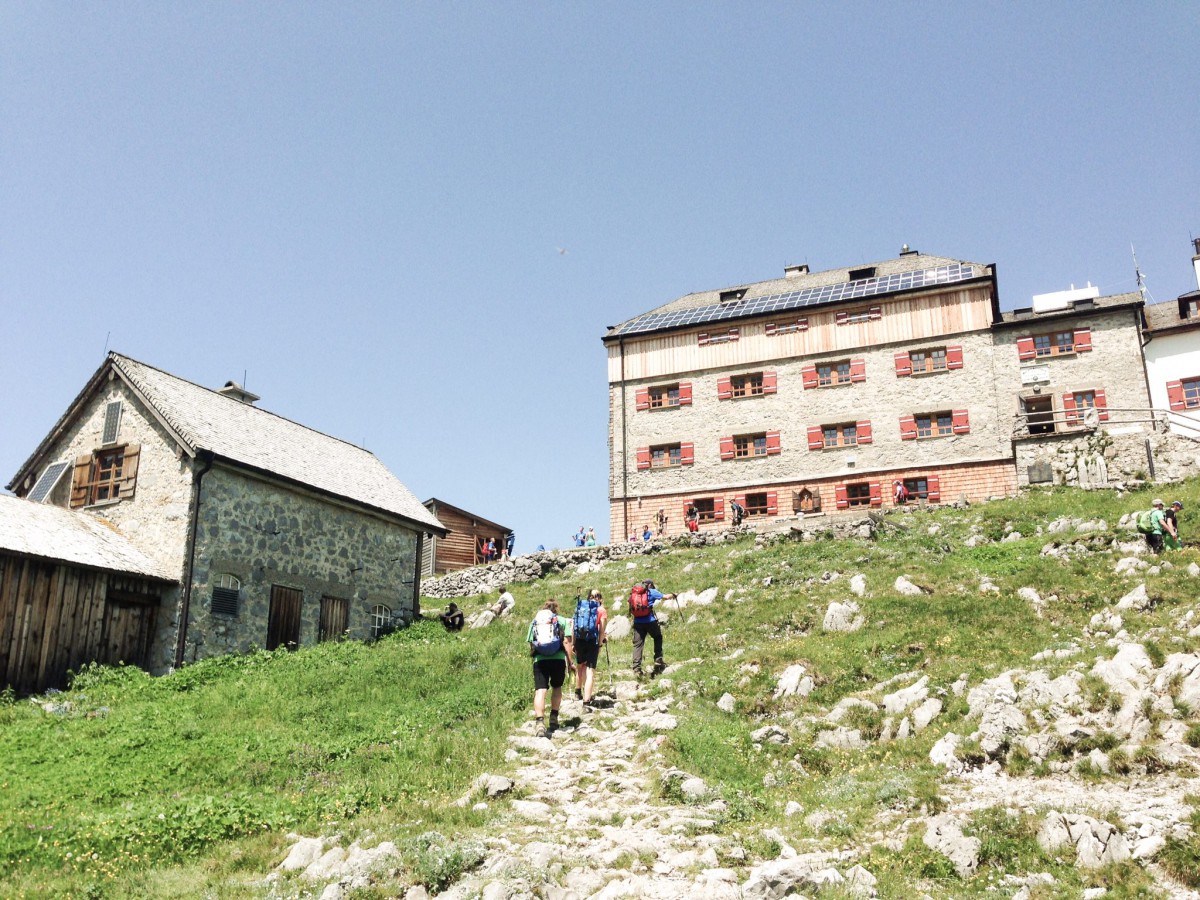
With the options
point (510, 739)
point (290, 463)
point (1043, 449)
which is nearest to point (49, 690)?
point (290, 463)

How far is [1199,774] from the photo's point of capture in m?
11.9

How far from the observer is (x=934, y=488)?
40719 mm

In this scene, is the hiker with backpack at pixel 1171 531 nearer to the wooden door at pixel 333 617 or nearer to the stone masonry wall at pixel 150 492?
the wooden door at pixel 333 617

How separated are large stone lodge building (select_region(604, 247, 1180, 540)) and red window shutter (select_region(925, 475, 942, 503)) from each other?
0.19ft

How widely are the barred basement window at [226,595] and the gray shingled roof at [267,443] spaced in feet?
10.1

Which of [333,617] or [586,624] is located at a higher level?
[333,617]

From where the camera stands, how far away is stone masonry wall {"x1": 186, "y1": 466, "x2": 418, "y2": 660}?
1012 inches

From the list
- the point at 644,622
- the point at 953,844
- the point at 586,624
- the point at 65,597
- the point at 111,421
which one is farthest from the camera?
the point at 111,421

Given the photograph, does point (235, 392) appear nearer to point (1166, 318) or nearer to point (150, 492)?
point (150, 492)

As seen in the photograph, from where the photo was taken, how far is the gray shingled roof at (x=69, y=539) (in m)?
22.9

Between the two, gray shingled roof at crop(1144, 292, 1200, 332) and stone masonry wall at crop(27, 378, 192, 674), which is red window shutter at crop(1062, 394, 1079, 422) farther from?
stone masonry wall at crop(27, 378, 192, 674)

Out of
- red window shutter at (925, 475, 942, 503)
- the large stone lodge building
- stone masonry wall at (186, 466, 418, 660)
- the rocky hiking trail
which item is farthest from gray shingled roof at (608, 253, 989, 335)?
the rocky hiking trail

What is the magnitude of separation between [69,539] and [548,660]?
1430 centimetres

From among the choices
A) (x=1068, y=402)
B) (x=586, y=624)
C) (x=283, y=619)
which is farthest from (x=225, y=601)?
(x=1068, y=402)
